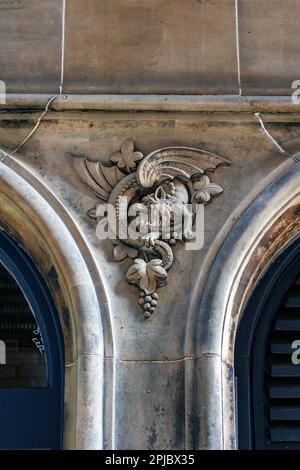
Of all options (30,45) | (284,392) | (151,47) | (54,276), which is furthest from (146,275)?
(30,45)

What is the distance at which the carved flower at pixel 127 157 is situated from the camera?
29.5 ft

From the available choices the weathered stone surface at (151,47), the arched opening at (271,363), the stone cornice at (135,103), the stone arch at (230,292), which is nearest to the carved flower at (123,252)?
the stone arch at (230,292)

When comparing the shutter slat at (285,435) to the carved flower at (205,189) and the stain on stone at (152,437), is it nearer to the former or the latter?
the stain on stone at (152,437)

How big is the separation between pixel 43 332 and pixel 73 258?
1.66 ft

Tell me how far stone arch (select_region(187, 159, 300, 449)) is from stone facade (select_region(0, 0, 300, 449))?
0.03 ft

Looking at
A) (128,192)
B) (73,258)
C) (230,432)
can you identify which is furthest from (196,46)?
(230,432)

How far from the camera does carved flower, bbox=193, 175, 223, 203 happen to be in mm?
8922

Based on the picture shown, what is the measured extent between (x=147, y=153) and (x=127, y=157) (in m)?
0.13

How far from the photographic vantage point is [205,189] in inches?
352

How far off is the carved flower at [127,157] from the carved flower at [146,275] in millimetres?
666

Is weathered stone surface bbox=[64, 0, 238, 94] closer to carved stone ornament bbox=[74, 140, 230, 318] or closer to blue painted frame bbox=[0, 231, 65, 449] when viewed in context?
carved stone ornament bbox=[74, 140, 230, 318]

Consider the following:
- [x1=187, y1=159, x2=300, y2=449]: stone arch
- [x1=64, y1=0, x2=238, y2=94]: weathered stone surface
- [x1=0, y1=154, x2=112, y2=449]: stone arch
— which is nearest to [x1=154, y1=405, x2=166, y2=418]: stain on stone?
[x1=187, y1=159, x2=300, y2=449]: stone arch

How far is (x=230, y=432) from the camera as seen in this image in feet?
27.3
